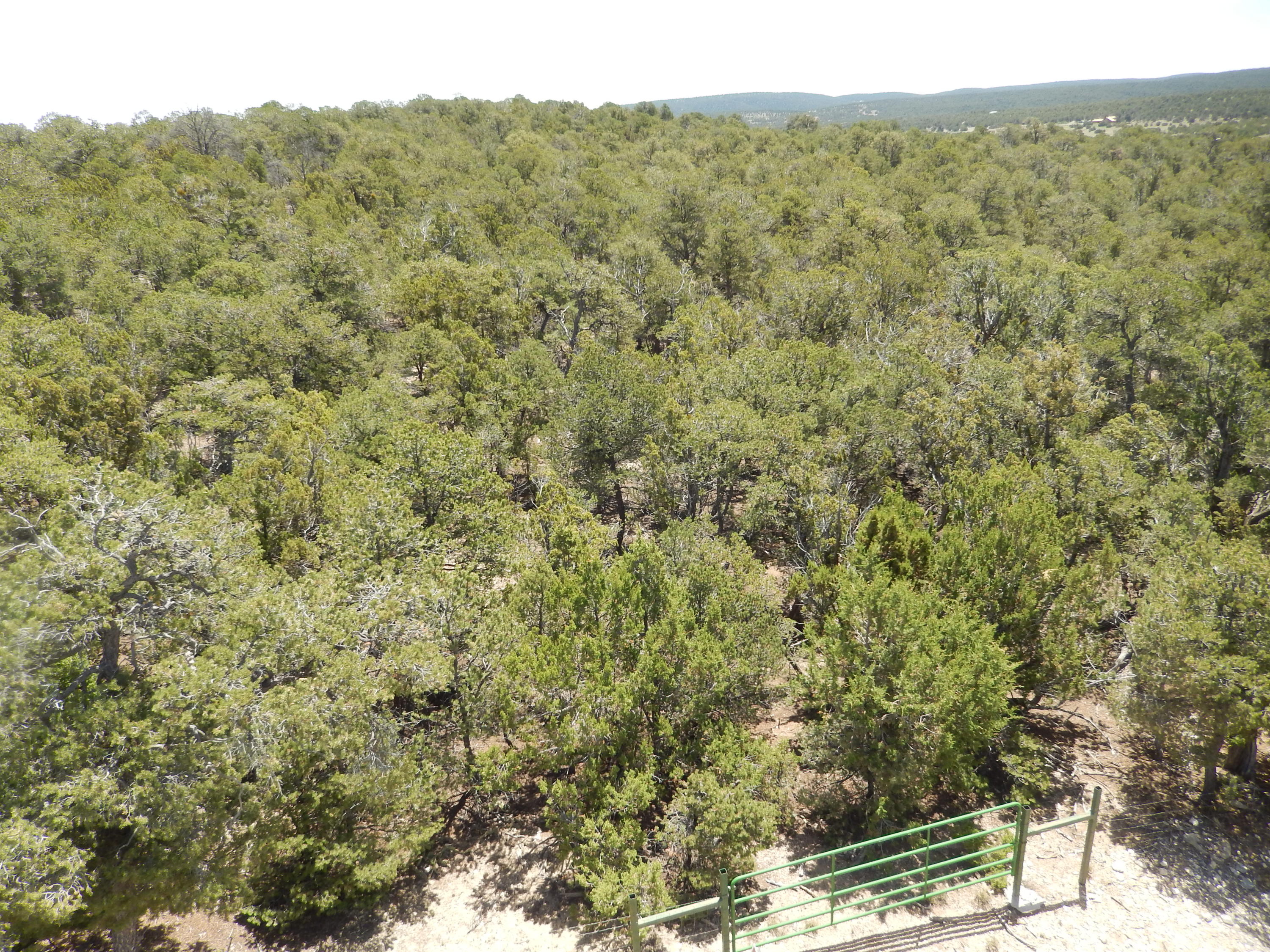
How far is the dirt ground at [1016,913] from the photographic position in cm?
1500

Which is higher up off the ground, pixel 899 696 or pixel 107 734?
pixel 107 734

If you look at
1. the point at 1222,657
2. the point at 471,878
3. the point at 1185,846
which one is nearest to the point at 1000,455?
the point at 1222,657

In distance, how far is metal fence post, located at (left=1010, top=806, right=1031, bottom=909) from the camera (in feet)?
46.9

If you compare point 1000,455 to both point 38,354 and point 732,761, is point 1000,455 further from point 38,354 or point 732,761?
point 38,354

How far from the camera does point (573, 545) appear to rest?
25047mm

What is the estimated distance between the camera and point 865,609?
19.5 metres

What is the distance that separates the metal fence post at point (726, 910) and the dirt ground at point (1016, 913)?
2519 mm

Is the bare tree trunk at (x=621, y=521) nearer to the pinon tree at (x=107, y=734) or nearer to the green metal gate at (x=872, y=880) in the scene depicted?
the green metal gate at (x=872, y=880)

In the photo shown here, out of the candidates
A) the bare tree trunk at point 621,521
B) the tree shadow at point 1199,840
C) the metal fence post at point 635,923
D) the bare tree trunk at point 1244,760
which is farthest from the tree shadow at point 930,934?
the bare tree trunk at point 621,521

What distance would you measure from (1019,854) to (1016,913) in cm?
159

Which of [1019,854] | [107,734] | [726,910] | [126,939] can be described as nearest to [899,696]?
[1019,854]

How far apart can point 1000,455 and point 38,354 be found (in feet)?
168

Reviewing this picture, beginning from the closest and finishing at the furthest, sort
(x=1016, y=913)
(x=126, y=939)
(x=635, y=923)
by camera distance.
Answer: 1. (x=635, y=923)
2. (x=1016, y=913)
3. (x=126, y=939)

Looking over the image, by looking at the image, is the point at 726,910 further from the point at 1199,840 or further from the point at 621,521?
the point at 621,521
